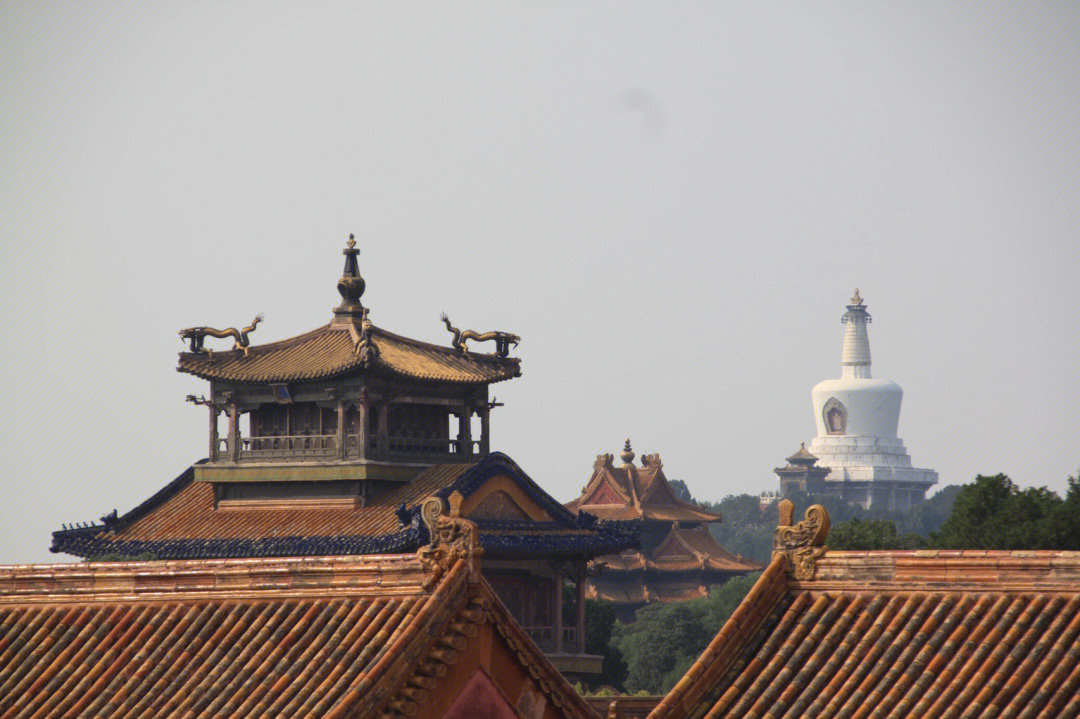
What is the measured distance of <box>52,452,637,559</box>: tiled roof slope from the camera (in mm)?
36156

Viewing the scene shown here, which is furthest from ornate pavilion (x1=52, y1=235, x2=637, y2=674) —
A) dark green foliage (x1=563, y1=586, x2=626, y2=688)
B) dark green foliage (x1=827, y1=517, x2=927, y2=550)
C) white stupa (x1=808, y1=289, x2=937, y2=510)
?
white stupa (x1=808, y1=289, x2=937, y2=510)

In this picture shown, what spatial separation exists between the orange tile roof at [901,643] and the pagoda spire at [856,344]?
154411 mm

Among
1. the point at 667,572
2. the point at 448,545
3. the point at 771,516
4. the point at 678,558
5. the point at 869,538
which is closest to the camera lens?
the point at 448,545

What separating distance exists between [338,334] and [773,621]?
86.1ft

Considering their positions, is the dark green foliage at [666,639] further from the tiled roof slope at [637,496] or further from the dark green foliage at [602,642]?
the dark green foliage at [602,642]

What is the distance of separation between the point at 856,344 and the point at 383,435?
134 meters

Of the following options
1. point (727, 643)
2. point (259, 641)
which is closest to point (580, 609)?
point (727, 643)

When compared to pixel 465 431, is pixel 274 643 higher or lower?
lower

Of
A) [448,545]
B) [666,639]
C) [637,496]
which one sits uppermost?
[637,496]

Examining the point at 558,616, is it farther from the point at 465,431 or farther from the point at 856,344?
the point at 856,344

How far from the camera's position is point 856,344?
169m

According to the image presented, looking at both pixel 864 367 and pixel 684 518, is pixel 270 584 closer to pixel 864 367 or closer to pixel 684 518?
pixel 684 518

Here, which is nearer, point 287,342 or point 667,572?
point 287,342

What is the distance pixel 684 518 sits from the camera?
77938 millimetres
